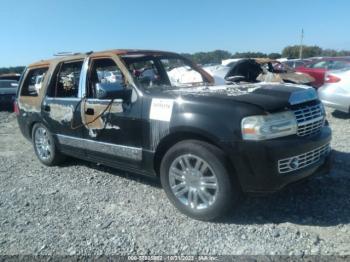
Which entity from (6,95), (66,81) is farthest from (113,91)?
(6,95)

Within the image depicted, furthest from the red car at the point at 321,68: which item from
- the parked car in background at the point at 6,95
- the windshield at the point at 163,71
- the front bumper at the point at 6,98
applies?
the front bumper at the point at 6,98

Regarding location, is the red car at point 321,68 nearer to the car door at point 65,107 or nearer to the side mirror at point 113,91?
the car door at point 65,107

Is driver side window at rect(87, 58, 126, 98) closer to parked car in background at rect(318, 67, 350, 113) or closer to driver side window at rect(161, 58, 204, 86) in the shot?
driver side window at rect(161, 58, 204, 86)

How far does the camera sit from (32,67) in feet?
21.2

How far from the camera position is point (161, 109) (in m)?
4.07

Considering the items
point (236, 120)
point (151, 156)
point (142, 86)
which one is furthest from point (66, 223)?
point (236, 120)

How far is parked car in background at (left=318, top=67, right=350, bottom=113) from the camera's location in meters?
8.30

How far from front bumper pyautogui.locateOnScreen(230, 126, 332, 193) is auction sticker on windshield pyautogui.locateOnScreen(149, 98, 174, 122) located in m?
0.86

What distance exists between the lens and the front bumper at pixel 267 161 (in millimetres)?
3438

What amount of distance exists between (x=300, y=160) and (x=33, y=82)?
4.78m

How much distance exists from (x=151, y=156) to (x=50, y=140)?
2.45m

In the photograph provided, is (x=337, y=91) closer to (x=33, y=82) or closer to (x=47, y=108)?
(x=47, y=108)

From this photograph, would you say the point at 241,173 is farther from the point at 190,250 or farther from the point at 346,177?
the point at 346,177

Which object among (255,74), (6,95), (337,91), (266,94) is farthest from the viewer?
(6,95)
